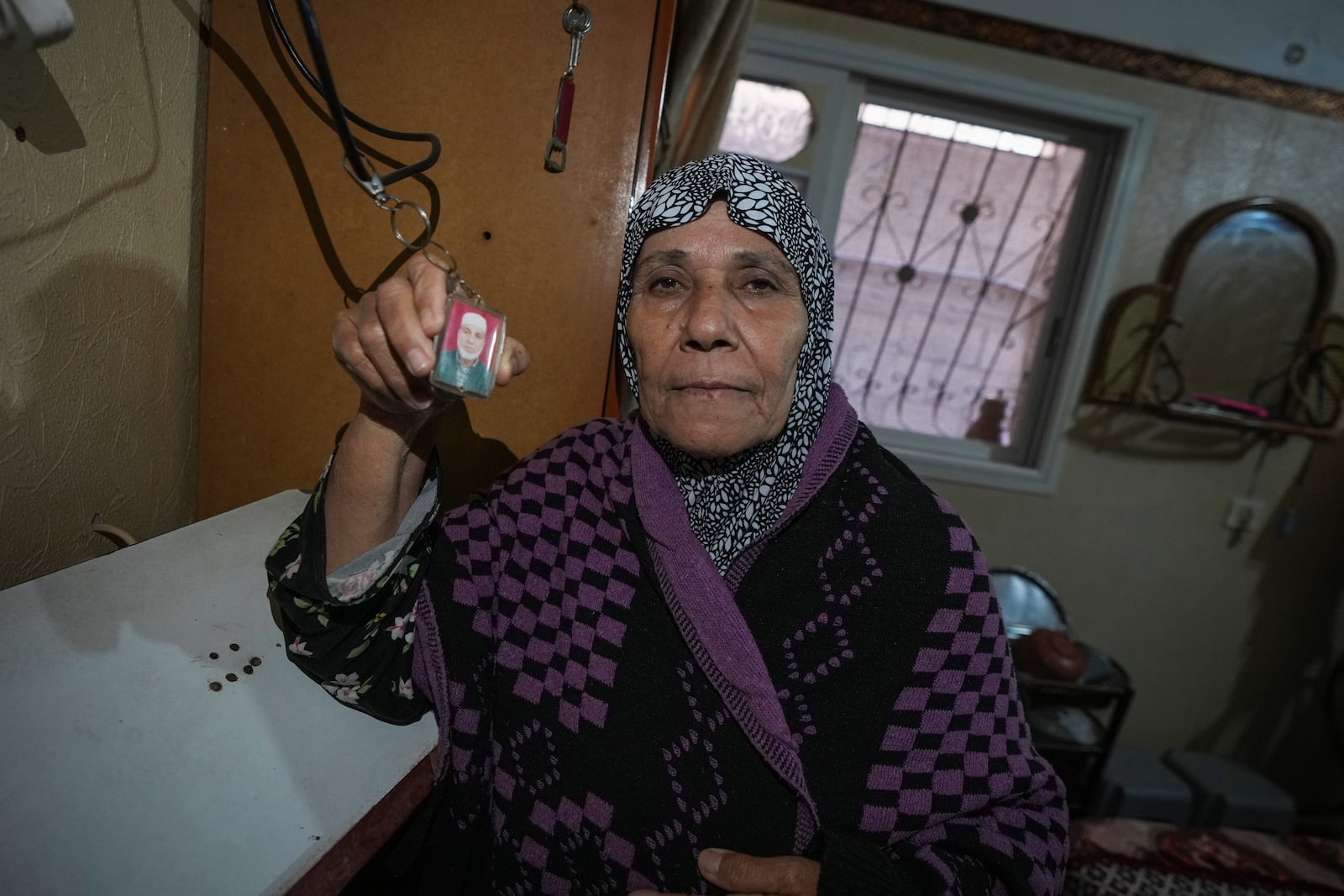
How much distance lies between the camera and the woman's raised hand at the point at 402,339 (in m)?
0.64

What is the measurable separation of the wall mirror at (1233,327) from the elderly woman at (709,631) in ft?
6.90

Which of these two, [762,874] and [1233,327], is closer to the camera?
[762,874]

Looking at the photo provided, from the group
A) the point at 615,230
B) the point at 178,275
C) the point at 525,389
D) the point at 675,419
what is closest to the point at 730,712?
the point at 675,419

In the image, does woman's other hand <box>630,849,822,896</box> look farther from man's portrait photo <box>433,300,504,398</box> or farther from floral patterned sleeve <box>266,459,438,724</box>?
man's portrait photo <box>433,300,504,398</box>

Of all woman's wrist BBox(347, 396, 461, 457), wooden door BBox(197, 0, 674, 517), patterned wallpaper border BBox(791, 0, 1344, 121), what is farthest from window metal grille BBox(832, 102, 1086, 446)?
woman's wrist BBox(347, 396, 461, 457)

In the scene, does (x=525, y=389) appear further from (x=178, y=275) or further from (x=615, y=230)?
(x=178, y=275)

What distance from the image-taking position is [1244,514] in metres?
2.78

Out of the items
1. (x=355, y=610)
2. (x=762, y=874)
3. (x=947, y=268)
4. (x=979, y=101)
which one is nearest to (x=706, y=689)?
(x=762, y=874)

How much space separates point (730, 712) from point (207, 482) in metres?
0.98

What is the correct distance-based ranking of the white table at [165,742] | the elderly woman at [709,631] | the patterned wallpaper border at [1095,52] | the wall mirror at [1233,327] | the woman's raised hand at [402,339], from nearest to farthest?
1. the white table at [165,742]
2. the woman's raised hand at [402,339]
3. the elderly woman at [709,631]
4. the patterned wallpaper border at [1095,52]
5. the wall mirror at [1233,327]

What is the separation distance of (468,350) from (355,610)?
1.33ft

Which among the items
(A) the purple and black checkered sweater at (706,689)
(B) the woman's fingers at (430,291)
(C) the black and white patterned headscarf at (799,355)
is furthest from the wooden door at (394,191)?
(B) the woman's fingers at (430,291)

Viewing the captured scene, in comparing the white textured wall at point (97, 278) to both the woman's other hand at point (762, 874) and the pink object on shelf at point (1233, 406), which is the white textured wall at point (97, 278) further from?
the pink object on shelf at point (1233, 406)

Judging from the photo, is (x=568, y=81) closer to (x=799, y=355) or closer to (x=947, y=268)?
(x=799, y=355)
